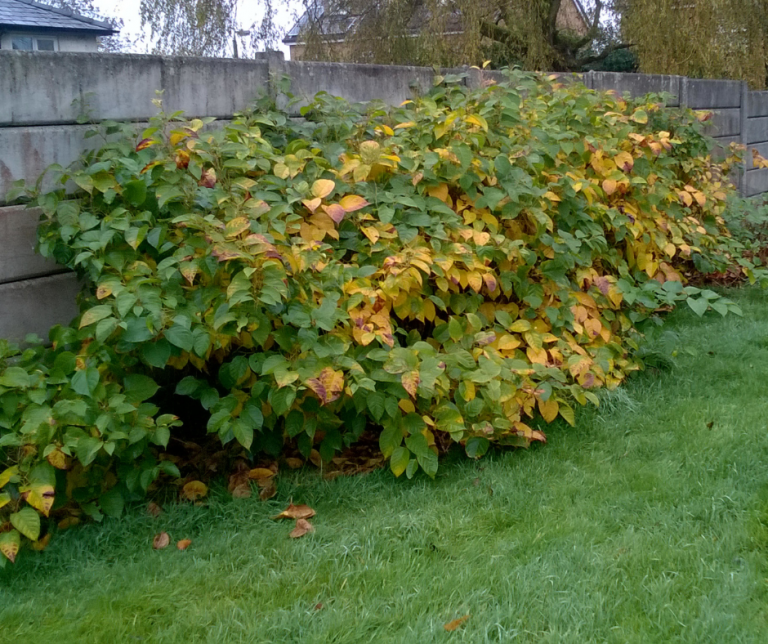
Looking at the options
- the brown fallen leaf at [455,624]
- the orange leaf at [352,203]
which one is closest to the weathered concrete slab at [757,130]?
the orange leaf at [352,203]

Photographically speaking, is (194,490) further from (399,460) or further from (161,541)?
(399,460)

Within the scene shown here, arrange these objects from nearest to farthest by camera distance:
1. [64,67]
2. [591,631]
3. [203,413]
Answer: [591,631]
[64,67]
[203,413]

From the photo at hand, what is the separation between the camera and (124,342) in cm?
281

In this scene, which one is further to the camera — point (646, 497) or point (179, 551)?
point (646, 497)

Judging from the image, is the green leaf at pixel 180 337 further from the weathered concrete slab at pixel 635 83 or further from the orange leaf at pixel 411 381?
the weathered concrete slab at pixel 635 83

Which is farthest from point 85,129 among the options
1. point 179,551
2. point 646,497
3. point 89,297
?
point 646,497

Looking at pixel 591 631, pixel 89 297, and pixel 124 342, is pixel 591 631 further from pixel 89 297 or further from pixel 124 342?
pixel 89 297

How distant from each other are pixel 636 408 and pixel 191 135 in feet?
7.92

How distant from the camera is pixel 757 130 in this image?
10.0 meters

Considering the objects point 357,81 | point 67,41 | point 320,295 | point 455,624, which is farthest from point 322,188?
point 67,41

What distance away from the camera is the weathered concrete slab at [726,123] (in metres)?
8.58

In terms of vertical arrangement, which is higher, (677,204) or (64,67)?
(64,67)

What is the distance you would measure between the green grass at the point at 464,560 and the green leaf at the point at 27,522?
190 millimetres

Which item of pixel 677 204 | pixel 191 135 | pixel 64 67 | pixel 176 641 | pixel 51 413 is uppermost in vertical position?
pixel 64 67
